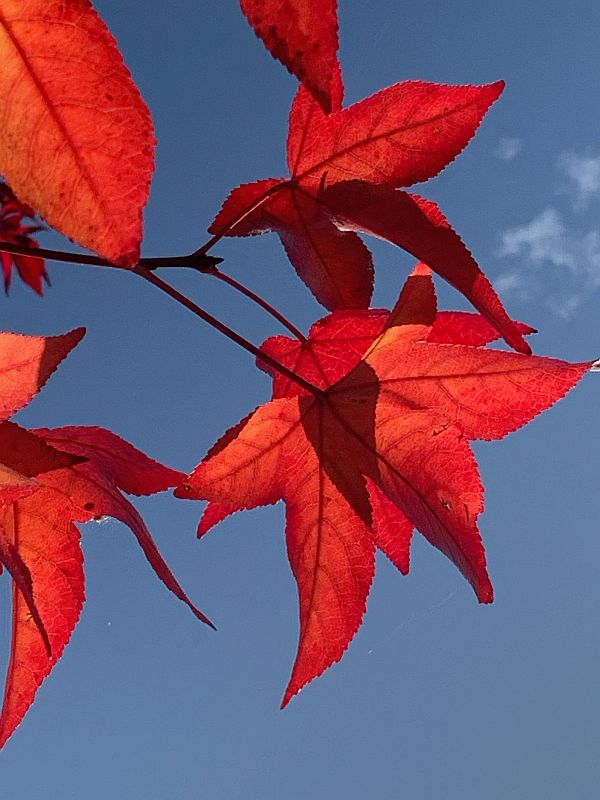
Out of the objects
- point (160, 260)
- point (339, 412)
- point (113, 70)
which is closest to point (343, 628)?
point (339, 412)

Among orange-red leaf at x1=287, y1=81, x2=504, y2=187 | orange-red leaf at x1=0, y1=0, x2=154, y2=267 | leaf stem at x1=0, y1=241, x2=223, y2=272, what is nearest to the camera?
orange-red leaf at x1=0, y1=0, x2=154, y2=267

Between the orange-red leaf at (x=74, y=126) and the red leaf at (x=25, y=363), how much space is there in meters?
0.15

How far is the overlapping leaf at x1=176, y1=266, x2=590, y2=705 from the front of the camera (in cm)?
49

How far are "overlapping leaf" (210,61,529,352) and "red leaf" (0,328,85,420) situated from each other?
4.9 inches

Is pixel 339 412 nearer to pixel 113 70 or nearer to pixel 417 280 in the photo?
pixel 417 280

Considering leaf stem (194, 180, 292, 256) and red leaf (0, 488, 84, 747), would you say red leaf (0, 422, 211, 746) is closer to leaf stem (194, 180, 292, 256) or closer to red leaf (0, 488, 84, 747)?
red leaf (0, 488, 84, 747)

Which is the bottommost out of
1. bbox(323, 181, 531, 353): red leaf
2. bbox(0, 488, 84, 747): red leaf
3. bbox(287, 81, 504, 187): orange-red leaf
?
bbox(0, 488, 84, 747): red leaf

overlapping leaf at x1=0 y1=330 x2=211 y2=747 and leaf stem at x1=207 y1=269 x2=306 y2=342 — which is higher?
leaf stem at x1=207 y1=269 x2=306 y2=342

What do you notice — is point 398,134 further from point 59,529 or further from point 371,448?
point 59,529

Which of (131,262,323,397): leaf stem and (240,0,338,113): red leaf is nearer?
(240,0,338,113): red leaf

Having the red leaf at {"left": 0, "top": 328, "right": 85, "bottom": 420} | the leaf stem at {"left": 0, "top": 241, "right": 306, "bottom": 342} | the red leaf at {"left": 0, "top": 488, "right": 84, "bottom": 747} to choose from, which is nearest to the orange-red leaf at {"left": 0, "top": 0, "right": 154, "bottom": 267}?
the leaf stem at {"left": 0, "top": 241, "right": 306, "bottom": 342}

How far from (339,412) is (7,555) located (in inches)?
8.4

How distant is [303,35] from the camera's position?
10.3 inches

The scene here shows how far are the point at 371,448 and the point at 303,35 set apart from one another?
297 millimetres
